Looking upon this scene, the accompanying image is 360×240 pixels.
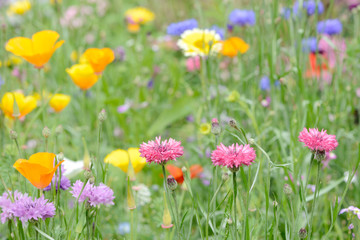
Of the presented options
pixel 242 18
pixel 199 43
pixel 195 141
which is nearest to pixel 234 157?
pixel 199 43

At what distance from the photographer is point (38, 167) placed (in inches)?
28.1

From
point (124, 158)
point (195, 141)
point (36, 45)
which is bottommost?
point (195, 141)

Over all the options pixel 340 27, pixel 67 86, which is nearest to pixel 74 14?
pixel 67 86

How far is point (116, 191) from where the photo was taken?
4.34 ft

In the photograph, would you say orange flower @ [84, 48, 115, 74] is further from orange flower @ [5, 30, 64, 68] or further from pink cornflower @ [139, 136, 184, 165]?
pink cornflower @ [139, 136, 184, 165]

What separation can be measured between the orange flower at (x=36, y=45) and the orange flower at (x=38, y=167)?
0.38 m

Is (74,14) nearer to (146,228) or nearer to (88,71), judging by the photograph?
(88,71)

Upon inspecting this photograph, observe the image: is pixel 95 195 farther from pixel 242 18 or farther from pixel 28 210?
pixel 242 18

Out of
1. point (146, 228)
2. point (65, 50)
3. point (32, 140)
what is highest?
point (65, 50)

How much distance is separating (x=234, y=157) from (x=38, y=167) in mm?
301

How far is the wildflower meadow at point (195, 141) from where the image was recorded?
75 centimetres

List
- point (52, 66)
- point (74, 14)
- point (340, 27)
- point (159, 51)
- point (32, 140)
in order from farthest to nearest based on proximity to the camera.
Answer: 1. point (74, 14)
2. point (159, 51)
3. point (52, 66)
4. point (340, 27)
5. point (32, 140)

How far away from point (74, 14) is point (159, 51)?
69 centimetres

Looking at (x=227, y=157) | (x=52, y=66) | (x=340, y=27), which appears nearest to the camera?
(x=227, y=157)
